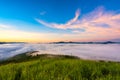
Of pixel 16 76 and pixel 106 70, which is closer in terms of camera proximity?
pixel 16 76

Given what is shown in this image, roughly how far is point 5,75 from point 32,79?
4.45ft

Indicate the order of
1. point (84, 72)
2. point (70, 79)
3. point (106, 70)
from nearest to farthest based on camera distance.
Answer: point (70, 79), point (84, 72), point (106, 70)

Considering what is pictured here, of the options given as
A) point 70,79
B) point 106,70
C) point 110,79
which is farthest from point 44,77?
Result: point 106,70

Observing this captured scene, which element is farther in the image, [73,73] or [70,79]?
[73,73]

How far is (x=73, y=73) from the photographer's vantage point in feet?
21.7

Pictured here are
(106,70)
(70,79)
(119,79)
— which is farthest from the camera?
(106,70)

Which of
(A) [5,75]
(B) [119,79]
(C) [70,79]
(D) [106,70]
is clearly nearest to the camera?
(B) [119,79]

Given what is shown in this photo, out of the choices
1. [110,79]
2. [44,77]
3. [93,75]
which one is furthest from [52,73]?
[110,79]

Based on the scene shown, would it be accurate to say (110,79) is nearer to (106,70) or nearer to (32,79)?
(106,70)

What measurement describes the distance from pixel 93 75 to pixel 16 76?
10.9 ft

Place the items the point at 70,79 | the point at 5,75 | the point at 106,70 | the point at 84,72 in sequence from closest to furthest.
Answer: the point at 70,79, the point at 5,75, the point at 84,72, the point at 106,70

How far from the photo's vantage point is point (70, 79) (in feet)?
19.1

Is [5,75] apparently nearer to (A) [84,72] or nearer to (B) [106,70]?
(A) [84,72]

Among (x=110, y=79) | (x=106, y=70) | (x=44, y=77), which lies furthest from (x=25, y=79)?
(x=106, y=70)
